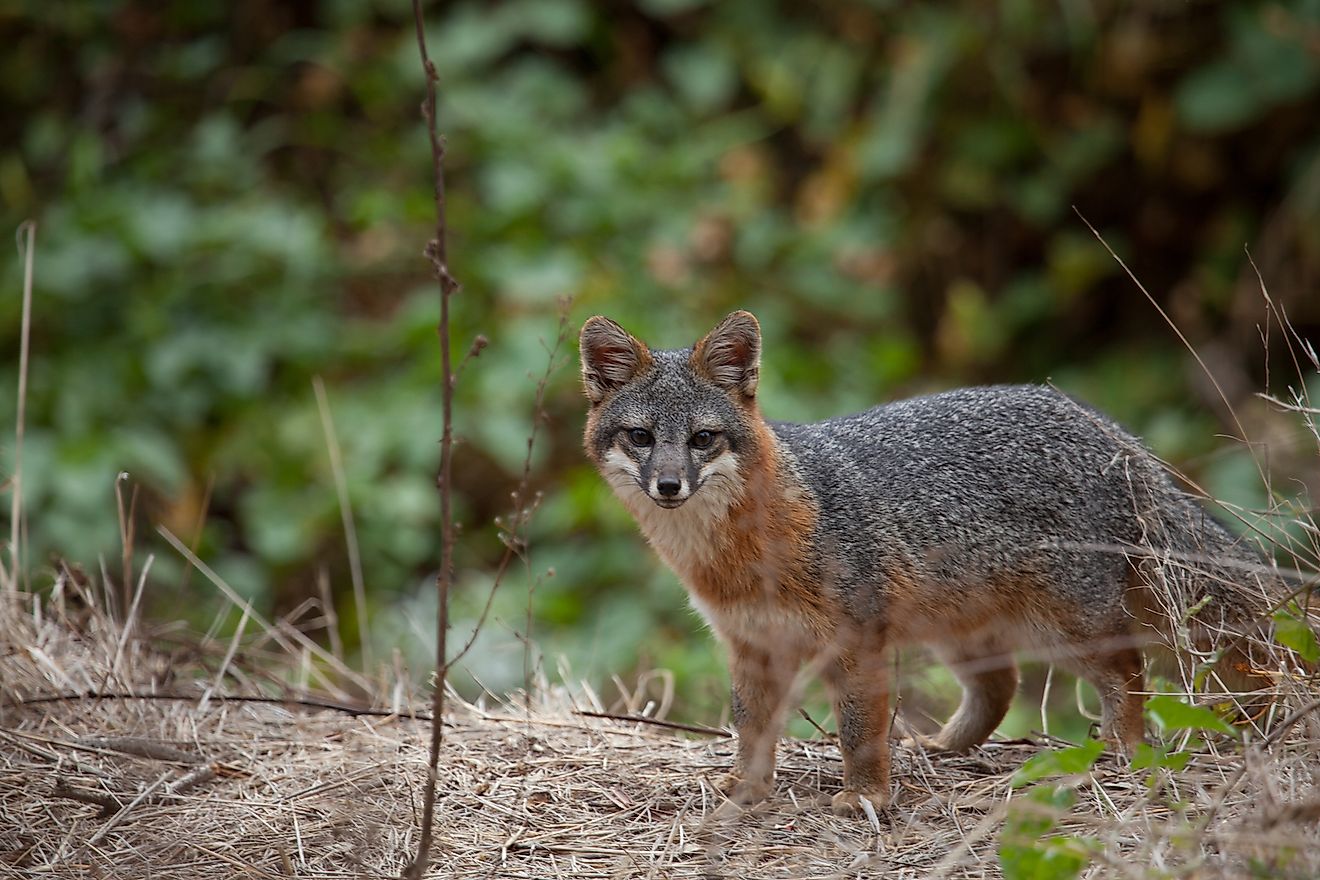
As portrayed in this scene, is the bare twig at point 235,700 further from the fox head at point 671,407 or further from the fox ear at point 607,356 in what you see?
the fox ear at point 607,356

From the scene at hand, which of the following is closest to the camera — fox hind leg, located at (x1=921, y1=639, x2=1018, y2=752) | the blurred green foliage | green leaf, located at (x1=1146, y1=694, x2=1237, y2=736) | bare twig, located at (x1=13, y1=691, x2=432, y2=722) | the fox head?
green leaf, located at (x1=1146, y1=694, x2=1237, y2=736)

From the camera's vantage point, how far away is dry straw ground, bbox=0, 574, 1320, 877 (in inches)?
131

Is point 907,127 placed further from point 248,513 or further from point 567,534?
point 248,513

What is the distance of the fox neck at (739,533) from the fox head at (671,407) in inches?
0.7

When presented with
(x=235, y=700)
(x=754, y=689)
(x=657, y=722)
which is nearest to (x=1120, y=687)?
(x=754, y=689)

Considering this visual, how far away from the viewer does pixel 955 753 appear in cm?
470

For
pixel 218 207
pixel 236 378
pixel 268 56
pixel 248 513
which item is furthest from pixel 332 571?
pixel 268 56

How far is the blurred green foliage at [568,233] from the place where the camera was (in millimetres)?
7691

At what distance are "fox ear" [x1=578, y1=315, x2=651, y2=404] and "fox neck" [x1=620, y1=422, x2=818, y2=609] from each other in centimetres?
47

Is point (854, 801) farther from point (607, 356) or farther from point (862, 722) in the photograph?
point (607, 356)

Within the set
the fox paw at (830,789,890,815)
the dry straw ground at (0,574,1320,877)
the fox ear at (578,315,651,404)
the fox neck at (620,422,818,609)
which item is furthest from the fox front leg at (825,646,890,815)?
the fox ear at (578,315,651,404)

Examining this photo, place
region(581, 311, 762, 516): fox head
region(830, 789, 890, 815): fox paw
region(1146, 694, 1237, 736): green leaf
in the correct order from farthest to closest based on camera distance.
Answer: region(581, 311, 762, 516): fox head < region(830, 789, 890, 815): fox paw < region(1146, 694, 1237, 736): green leaf

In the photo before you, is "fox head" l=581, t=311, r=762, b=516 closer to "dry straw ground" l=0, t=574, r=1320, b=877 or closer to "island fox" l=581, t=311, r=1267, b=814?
"island fox" l=581, t=311, r=1267, b=814

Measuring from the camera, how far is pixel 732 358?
4672 millimetres
